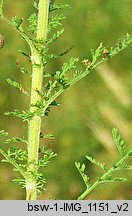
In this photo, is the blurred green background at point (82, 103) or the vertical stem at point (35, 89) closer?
the vertical stem at point (35, 89)

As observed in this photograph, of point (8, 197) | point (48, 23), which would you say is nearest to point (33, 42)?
point (48, 23)

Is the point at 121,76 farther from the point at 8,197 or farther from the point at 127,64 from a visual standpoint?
the point at 8,197

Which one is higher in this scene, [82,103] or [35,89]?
[82,103]

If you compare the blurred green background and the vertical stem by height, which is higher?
the blurred green background

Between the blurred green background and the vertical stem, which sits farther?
the blurred green background

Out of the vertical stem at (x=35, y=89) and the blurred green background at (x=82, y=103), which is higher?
the blurred green background at (x=82, y=103)
